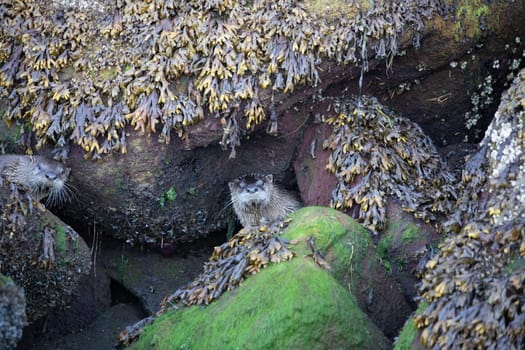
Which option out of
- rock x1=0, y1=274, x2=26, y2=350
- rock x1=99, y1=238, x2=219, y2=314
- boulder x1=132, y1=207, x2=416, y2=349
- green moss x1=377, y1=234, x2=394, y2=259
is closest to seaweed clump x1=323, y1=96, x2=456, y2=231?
green moss x1=377, y1=234, x2=394, y2=259

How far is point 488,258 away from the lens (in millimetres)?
4621

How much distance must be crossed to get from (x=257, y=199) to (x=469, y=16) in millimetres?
2853

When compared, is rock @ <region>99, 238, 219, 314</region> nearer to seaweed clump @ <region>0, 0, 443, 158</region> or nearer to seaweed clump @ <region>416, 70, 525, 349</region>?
seaweed clump @ <region>0, 0, 443, 158</region>

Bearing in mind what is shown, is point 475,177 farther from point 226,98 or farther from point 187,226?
point 187,226

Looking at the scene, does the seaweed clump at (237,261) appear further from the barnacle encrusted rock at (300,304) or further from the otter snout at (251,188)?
the otter snout at (251,188)

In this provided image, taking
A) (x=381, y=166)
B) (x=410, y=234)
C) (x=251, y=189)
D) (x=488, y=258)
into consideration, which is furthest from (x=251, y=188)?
(x=488, y=258)

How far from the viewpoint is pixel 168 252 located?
27.1ft

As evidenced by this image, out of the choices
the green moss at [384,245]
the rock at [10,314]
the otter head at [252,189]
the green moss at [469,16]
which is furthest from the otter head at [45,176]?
the green moss at [469,16]

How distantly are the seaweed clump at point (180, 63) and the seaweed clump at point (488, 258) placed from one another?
2.27 metres

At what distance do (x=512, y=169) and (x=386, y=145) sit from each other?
2451mm

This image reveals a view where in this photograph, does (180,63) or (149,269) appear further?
(149,269)

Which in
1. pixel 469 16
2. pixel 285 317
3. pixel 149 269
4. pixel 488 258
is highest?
pixel 469 16

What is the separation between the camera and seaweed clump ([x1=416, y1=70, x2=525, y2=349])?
4.21 metres

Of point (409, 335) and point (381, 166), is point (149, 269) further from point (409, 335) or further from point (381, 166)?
point (409, 335)
